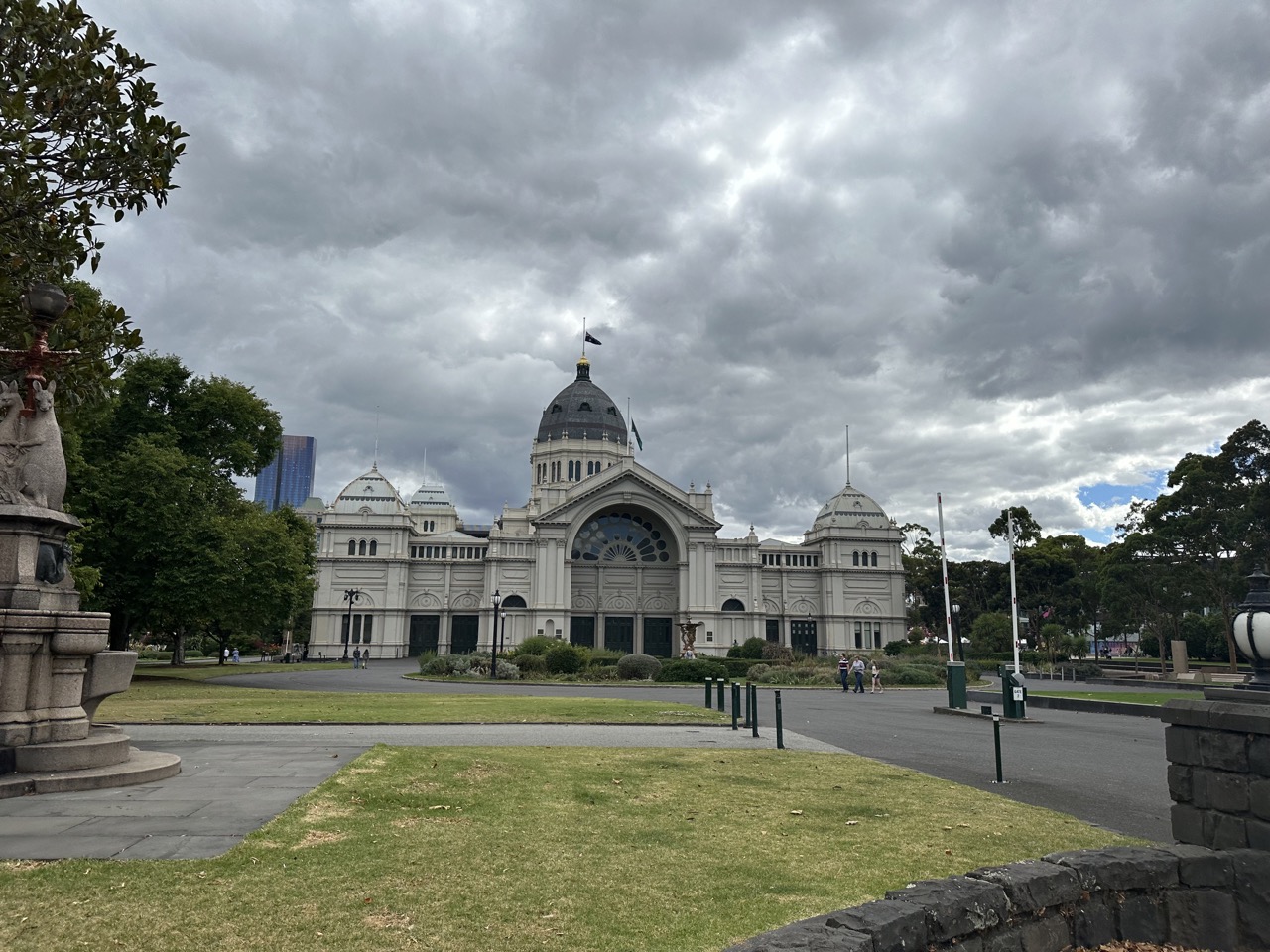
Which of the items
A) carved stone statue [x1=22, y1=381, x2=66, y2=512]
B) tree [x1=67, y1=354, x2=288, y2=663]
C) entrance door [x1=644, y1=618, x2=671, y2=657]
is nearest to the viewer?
carved stone statue [x1=22, y1=381, x2=66, y2=512]

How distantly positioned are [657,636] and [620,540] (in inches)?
365

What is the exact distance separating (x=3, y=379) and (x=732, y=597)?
232 feet

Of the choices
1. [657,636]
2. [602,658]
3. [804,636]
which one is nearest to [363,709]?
[602,658]

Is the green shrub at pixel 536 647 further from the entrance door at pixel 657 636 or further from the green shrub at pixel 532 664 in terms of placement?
the entrance door at pixel 657 636

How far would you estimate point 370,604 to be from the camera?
7494 cm

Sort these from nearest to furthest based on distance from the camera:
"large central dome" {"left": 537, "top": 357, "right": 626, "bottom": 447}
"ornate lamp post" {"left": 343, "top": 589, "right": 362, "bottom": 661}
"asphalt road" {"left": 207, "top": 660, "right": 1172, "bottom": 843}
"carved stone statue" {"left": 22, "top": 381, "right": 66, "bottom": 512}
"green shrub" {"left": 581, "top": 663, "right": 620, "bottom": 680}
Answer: "carved stone statue" {"left": 22, "top": 381, "right": 66, "bottom": 512} → "asphalt road" {"left": 207, "top": 660, "right": 1172, "bottom": 843} → "green shrub" {"left": 581, "top": 663, "right": 620, "bottom": 680} → "ornate lamp post" {"left": 343, "top": 589, "right": 362, "bottom": 661} → "large central dome" {"left": 537, "top": 357, "right": 626, "bottom": 447}

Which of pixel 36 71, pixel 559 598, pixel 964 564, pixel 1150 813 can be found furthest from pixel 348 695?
pixel 964 564

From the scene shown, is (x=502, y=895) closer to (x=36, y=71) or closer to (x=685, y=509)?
(x=36, y=71)

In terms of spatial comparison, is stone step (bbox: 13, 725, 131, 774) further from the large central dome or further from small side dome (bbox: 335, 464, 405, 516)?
the large central dome

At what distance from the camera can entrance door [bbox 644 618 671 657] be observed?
77.0m

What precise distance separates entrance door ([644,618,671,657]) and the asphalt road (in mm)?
44391

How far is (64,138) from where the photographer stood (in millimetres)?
10922

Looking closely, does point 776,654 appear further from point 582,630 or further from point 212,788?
point 212,788

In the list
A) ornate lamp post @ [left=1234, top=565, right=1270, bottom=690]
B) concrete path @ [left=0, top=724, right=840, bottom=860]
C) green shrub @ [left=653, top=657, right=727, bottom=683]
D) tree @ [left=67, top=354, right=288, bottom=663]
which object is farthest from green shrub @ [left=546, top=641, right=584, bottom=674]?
ornate lamp post @ [left=1234, top=565, right=1270, bottom=690]
